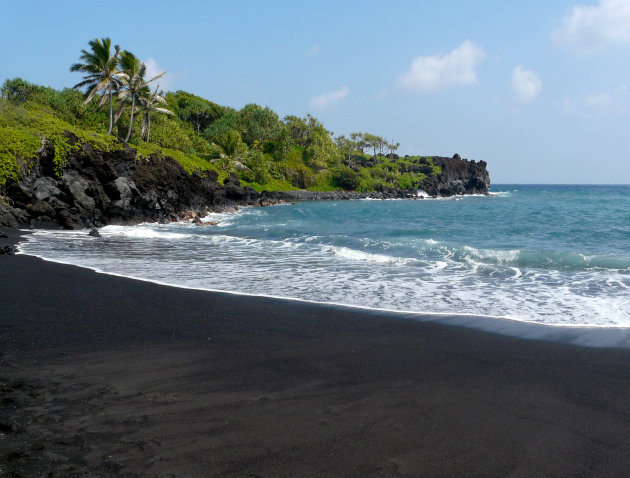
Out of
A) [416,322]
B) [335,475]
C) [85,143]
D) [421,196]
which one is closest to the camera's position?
[335,475]

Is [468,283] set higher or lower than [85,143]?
lower

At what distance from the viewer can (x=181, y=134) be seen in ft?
196

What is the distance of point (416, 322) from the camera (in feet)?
29.4

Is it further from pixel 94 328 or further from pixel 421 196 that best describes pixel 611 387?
pixel 421 196

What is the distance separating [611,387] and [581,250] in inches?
631

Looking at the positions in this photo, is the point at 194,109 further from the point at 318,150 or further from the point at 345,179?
the point at 345,179

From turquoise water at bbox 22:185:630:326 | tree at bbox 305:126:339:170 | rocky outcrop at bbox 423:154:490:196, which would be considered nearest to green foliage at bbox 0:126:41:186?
turquoise water at bbox 22:185:630:326

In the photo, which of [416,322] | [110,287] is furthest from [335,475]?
[110,287]

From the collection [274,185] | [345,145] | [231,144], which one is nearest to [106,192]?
[231,144]

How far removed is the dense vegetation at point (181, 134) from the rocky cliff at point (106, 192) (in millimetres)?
950

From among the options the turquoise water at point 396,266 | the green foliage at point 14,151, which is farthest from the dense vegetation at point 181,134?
the turquoise water at point 396,266

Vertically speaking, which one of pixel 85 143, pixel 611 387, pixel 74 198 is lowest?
pixel 611 387

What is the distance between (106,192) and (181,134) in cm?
3188

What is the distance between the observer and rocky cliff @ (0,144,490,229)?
25.0 m
